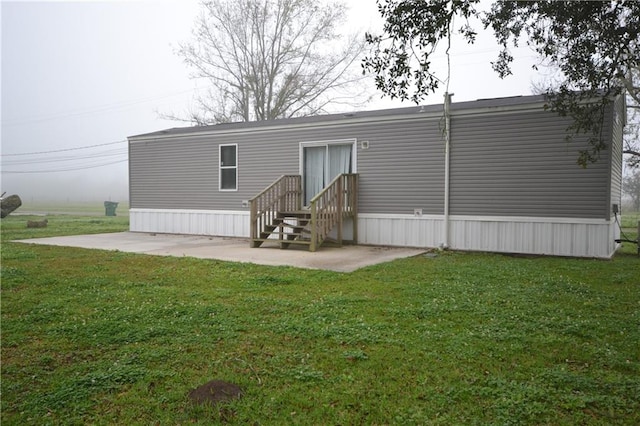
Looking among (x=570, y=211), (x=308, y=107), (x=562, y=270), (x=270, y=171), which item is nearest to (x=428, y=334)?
(x=562, y=270)

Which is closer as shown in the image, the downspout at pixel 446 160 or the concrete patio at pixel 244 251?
the concrete patio at pixel 244 251

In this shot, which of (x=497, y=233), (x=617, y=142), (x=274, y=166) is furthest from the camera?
(x=274, y=166)

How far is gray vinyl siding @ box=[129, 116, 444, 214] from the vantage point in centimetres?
1030

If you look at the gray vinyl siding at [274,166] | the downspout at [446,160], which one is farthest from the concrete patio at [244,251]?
the gray vinyl siding at [274,166]

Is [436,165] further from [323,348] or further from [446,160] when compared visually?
[323,348]

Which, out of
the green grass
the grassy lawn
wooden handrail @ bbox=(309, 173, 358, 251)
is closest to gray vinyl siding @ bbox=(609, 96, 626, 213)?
the grassy lawn

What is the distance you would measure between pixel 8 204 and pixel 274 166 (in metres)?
18.0

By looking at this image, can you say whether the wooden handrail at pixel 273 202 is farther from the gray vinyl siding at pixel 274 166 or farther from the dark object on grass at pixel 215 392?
the dark object on grass at pixel 215 392

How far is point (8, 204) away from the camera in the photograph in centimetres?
2286

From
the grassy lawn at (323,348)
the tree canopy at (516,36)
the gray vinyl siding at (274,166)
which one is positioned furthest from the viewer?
the gray vinyl siding at (274,166)

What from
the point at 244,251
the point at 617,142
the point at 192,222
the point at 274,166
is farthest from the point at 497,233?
the point at 192,222

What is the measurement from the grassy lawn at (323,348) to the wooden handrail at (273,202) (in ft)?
12.9

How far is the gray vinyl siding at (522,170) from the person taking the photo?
8781mm

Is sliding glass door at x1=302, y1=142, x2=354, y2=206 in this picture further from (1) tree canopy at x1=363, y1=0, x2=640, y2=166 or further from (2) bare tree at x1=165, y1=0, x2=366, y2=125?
(2) bare tree at x1=165, y1=0, x2=366, y2=125
